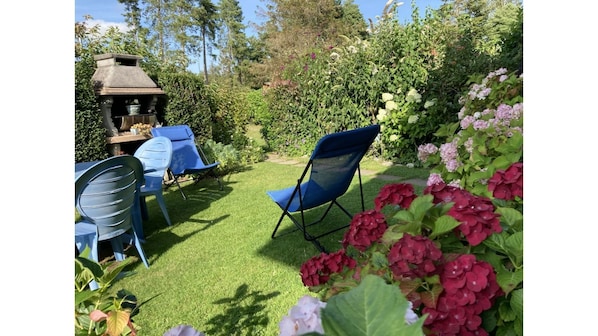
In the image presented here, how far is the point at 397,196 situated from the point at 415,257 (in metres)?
0.44

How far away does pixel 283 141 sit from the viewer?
340 inches

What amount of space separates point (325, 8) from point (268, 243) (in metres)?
22.5

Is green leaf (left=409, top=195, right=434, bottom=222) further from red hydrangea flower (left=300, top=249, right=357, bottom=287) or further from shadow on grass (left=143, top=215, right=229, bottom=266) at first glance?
shadow on grass (left=143, top=215, right=229, bottom=266)

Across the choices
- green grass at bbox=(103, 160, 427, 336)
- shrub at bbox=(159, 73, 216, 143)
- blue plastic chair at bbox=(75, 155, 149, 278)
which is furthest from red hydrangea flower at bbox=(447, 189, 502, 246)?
shrub at bbox=(159, 73, 216, 143)

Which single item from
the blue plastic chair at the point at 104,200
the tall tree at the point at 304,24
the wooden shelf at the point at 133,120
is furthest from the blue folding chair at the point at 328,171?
the tall tree at the point at 304,24

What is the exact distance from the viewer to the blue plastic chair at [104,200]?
8.34 feet

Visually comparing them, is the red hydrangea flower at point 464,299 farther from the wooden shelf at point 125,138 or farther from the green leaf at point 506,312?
the wooden shelf at point 125,138

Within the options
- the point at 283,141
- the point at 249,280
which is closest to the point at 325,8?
the point at 283,141

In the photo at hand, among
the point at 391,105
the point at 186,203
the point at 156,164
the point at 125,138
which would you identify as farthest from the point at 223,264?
the point at 391,105

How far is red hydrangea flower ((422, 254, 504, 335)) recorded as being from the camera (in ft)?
2.85

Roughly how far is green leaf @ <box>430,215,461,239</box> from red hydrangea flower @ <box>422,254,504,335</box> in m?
0.11

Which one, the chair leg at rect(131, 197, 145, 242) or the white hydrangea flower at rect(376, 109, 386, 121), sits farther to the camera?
the white hydrangea flower at rect(376, 109, 386, 121)
